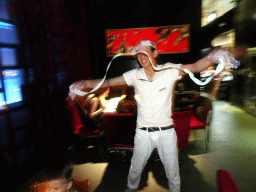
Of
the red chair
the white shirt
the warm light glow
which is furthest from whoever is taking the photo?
the warm light glow

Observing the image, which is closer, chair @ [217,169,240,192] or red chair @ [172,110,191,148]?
chair @ [217,169,240,192]

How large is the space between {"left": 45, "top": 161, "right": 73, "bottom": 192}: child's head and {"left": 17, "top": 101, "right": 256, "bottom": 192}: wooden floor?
1086 mm

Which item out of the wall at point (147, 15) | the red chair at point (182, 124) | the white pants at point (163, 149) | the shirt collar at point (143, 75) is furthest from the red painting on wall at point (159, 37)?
the white pants at point (163, 149)

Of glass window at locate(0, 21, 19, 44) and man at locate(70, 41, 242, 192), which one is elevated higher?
glass window at locate(0, 21, 19, 44)

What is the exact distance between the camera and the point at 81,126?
3.32 m

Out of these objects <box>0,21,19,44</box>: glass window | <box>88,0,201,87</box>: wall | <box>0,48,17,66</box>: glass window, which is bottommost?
<box>0,48,17,66</box>: glass window

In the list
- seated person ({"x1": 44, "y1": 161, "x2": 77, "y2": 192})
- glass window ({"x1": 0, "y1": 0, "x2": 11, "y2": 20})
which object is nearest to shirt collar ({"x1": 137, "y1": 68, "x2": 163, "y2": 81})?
seated person ({"x1": 44, "y1": 161, "x2": 77, "y2": 192})

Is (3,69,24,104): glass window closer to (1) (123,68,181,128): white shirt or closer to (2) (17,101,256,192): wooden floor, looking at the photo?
(2) (17,101,256,192): wooden floor

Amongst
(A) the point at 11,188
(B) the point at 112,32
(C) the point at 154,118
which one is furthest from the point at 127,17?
(A) the point at 11,188

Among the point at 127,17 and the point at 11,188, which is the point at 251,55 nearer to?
the point at 127,17

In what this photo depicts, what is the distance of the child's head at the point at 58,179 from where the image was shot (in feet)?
4.54

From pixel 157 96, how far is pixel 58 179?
113cm

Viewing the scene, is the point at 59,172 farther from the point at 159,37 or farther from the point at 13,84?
the point at 159,37

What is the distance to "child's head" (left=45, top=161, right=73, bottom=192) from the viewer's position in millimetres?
1385
